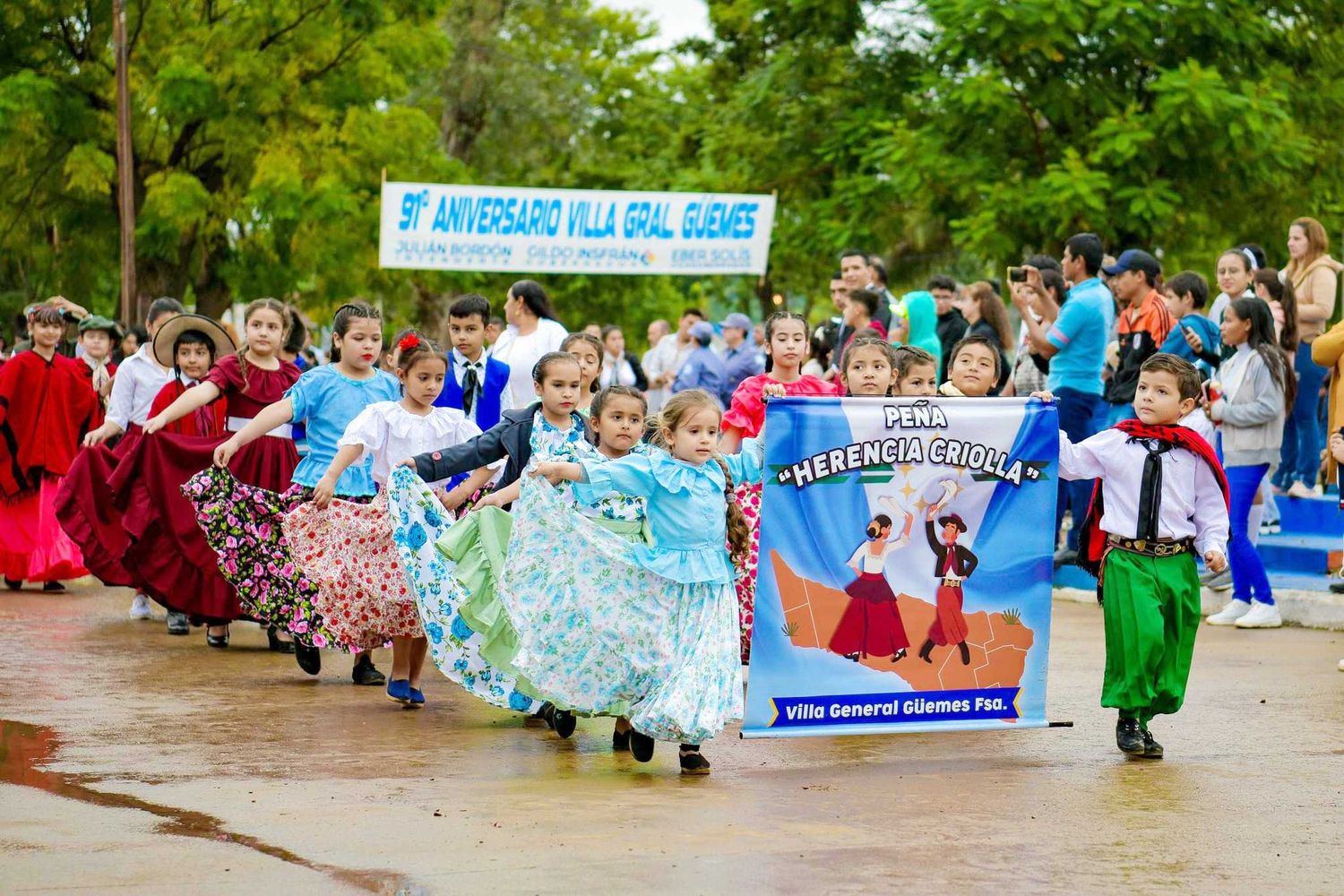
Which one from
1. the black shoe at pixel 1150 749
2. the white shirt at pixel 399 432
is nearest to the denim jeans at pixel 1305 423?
the black shoe at pixel 1150 749

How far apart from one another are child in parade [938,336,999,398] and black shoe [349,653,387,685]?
322 centimetres

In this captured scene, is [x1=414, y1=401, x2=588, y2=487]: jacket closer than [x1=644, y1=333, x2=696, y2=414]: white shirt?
Yes

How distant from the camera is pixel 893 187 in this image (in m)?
24.7

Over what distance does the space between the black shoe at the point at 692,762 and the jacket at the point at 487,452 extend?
5.73ft

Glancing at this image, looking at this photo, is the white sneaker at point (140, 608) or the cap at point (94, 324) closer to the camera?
the white sneaker at point (140, 608)

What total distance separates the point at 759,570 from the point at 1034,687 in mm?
1347

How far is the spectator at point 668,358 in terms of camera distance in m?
22.7

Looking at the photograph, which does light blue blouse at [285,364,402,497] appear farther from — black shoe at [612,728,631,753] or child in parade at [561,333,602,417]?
black shoe at [612,728,631,753]

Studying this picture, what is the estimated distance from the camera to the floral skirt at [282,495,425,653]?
8.83 meters

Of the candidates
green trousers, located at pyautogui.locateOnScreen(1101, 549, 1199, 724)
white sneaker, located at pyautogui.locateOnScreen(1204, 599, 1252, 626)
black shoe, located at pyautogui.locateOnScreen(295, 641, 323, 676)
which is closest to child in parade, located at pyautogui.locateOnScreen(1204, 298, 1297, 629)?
white sneaker, located at pyautogui.locateOnScreen(1204, 599, 1252, 626)

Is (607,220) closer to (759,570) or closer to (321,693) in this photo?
(321,693)

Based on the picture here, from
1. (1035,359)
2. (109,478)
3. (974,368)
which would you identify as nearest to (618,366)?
(1035,359)

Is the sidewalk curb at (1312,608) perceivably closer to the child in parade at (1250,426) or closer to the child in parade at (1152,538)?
the child in parade at (1250,426)

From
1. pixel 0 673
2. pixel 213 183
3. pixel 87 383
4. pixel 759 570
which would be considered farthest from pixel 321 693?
pixel 213 183
